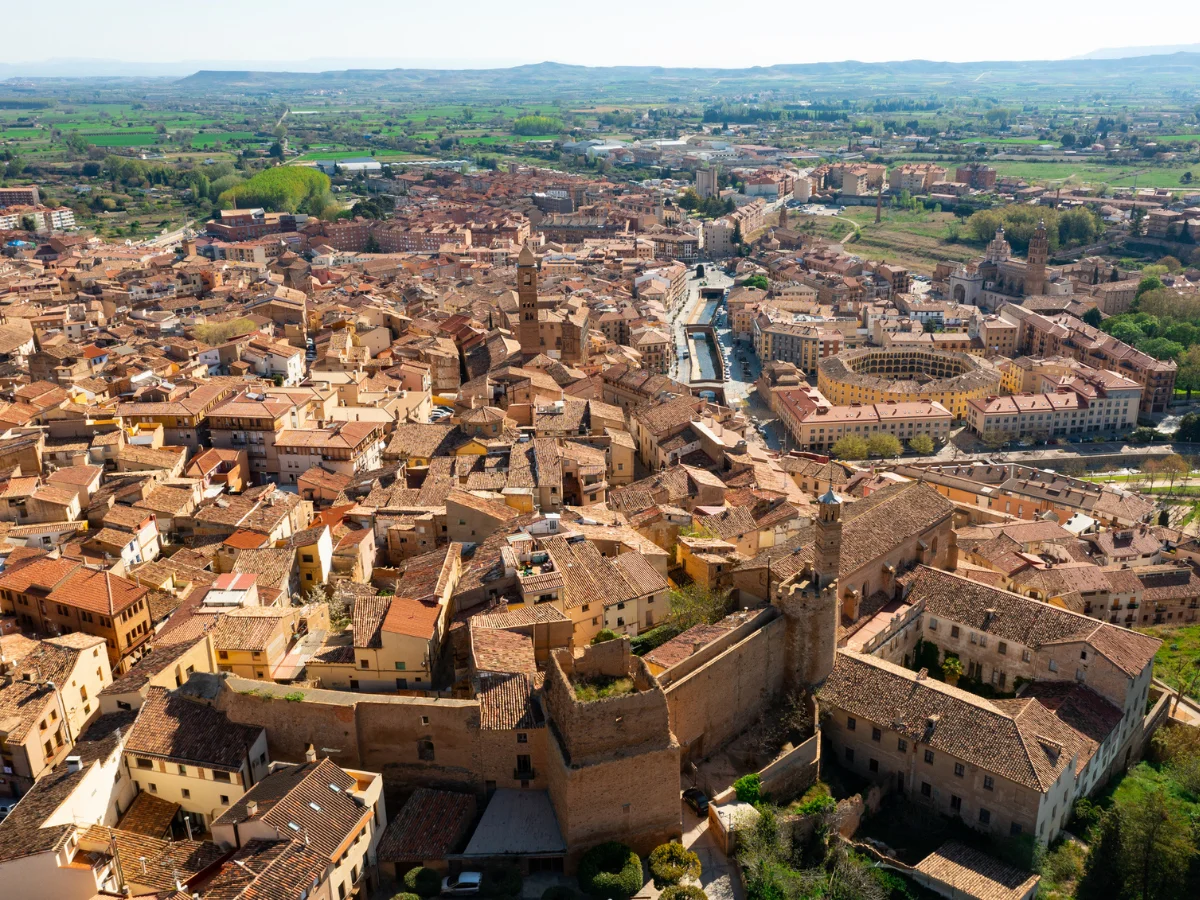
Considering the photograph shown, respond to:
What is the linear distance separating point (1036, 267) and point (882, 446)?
146ft

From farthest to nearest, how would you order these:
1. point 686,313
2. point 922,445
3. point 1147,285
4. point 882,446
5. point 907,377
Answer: point 1147,285, point 686,313, point 907,377, point 922,445, point 882,446

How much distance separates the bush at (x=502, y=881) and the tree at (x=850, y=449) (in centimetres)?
3988

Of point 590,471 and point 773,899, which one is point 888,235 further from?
point 773,899

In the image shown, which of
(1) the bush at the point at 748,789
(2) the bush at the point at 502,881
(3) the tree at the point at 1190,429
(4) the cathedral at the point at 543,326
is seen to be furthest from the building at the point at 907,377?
(2) the bush at the point at 502,881

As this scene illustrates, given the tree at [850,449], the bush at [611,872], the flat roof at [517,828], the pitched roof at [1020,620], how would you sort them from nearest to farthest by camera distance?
the bush at [611,872], the flat roof at [517,828], the pitched roof at [1020,620], the tree at [850,449]

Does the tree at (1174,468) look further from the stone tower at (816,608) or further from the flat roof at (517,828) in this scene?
the flat roof at (517,828)

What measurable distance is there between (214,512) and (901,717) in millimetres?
20651

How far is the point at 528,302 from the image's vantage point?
50.1 meters

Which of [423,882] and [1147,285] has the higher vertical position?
[423,882]

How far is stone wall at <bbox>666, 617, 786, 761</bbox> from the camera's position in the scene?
22875 millimetres

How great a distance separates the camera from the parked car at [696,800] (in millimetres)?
22625

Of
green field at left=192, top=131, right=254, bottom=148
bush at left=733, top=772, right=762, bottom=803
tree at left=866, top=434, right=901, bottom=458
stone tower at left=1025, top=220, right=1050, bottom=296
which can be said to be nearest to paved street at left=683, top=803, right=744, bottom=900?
bush at left=733, top=772, right=762, bottom=803

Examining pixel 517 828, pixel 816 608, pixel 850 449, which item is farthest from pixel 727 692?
pixel 850 449

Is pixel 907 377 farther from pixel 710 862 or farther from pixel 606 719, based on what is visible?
pixel 606 719
